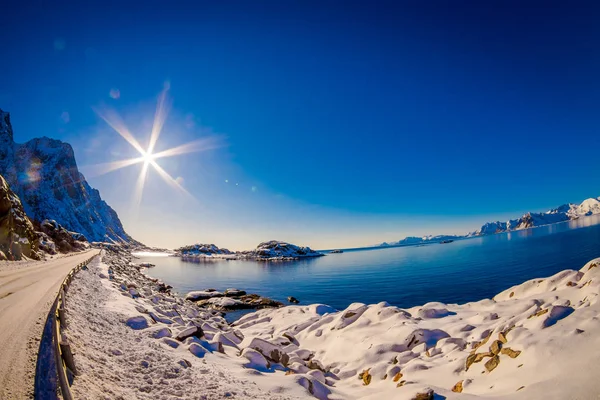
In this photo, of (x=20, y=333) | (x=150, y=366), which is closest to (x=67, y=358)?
(x=150, y=366)

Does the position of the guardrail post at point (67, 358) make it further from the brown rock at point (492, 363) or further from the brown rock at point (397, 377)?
the brown rock at point (492, 363)

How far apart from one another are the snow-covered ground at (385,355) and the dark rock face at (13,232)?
29325 mm

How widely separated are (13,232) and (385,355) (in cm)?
5008

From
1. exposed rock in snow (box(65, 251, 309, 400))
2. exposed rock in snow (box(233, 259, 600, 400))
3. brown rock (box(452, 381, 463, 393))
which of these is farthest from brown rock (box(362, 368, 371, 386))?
exposed rock in snow (box(65, 251, 309, 400))

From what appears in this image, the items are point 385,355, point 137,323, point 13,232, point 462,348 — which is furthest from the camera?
point 13,232

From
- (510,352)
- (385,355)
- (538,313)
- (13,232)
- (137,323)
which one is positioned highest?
(13,232)

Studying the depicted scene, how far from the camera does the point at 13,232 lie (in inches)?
1454

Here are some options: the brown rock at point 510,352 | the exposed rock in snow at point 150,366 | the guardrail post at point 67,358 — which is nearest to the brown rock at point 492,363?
the brown rock at point 510,352

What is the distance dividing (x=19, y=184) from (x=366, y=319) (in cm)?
21948

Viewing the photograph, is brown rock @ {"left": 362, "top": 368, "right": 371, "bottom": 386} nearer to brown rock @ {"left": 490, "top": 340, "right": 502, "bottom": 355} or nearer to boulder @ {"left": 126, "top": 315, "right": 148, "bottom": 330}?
brown rock @ {"left": 490, "top": 340, "right": 502, "bottom": 355}

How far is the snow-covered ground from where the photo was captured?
7.18 metres

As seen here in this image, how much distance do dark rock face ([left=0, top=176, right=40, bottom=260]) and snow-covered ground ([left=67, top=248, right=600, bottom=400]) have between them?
2933cm

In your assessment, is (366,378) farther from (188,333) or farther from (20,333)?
(20,333)

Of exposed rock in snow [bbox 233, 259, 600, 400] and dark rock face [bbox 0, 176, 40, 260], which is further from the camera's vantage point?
dark rock face [bbox 0, 176, 40, 260]
